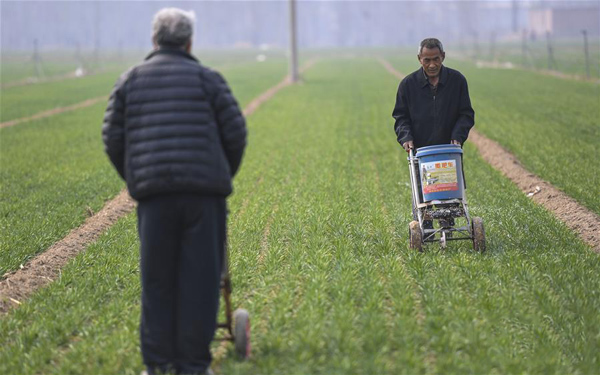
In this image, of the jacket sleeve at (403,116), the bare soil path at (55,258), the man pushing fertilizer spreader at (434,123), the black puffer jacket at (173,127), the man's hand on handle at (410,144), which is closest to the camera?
the black puffer jacket at (173,127)

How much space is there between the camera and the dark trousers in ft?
17.8

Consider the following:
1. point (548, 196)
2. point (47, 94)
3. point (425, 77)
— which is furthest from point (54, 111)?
point (425, 77)

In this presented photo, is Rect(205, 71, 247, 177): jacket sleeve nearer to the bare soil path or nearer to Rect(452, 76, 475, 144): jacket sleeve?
the bare soil path

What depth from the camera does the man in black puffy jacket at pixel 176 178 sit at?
17.6ft

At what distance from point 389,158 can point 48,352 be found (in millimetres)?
11244

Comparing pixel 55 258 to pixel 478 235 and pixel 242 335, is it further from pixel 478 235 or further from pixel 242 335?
pixel 478 235

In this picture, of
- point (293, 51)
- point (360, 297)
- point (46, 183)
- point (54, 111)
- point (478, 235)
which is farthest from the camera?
point (293, 51)

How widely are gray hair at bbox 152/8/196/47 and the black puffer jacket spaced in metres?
0.07

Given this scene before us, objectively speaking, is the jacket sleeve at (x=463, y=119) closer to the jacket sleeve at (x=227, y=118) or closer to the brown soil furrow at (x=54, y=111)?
the jacket sleeve at (x=227, y=118)

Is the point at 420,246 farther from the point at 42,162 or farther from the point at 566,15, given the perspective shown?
the point at 566,15

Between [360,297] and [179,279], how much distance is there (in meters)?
2.13

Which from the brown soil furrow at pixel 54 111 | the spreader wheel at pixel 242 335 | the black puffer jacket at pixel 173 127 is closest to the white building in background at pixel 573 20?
the brown soil furrow at pixel 54 111

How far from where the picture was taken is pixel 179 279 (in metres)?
5.48

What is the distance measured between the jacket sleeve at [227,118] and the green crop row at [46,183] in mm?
4331
